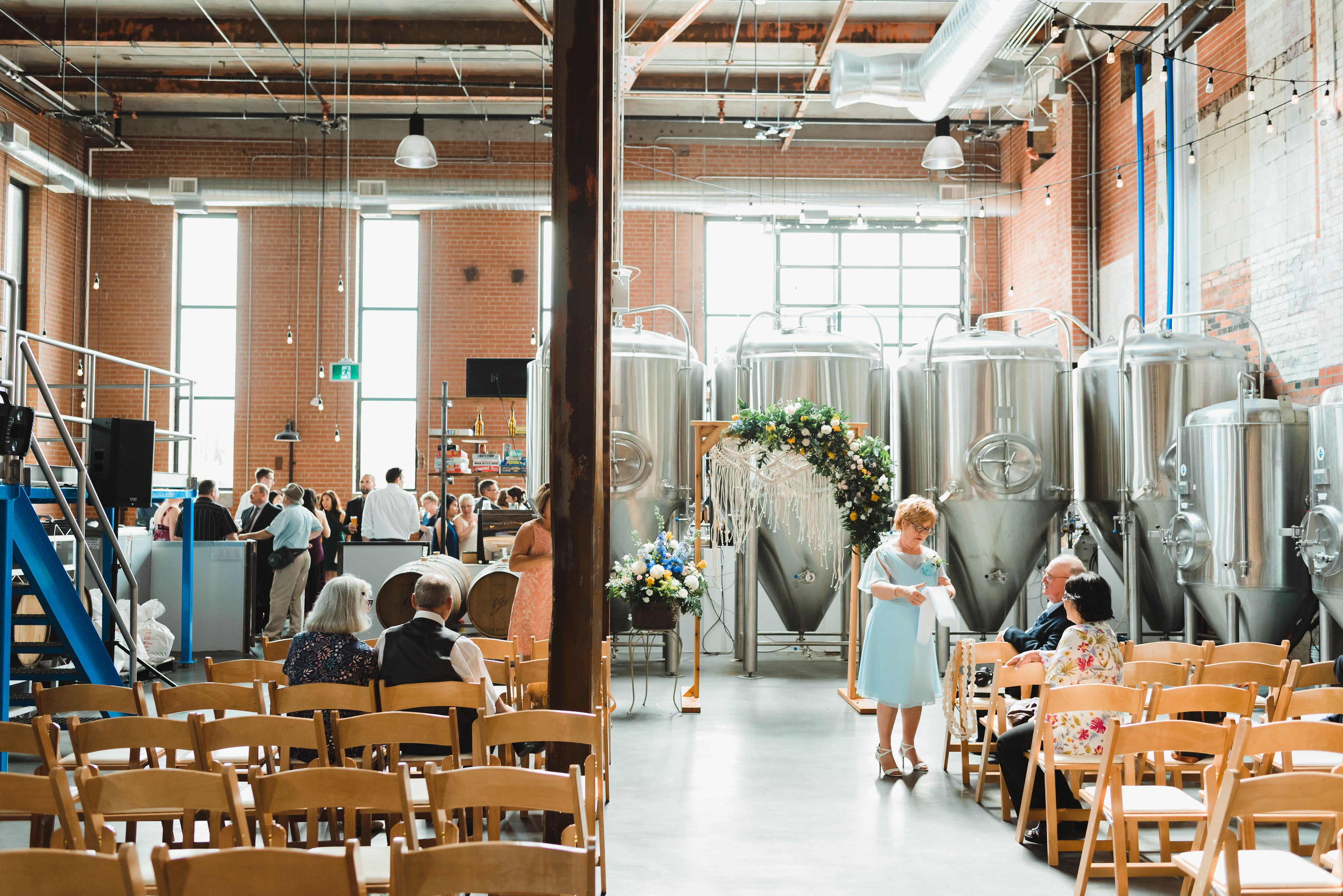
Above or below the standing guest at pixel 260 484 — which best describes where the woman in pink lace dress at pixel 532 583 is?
below

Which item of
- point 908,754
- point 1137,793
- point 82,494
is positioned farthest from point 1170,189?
point 82,494

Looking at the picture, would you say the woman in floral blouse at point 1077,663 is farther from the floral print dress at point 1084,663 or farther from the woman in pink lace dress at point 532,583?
the woman in pink lace dress at point 532,583

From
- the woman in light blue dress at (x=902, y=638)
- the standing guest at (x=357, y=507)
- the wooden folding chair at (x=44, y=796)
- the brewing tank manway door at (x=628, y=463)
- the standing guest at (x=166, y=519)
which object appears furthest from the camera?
the standing guest at (x=357, y=507)

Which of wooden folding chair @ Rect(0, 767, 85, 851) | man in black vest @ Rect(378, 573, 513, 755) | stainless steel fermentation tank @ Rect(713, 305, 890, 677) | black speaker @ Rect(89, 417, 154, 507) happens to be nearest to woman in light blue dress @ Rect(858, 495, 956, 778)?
man in black vest @ Rect(378, 573, 513, 755)

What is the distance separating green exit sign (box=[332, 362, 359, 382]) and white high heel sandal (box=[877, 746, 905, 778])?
390 inches

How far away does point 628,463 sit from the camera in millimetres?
9438

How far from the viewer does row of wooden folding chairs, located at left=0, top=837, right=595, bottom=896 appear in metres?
2.16

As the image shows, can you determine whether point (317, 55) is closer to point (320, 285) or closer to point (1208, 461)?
point (320, 285)

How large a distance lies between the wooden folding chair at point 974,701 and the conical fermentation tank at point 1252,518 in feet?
8.91

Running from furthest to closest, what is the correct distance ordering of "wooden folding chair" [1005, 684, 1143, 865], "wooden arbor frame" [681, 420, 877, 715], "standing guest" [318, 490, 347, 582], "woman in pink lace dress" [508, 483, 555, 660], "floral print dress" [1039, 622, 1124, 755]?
"standing guest" [318, 490, 347, 582] → "wooden arbor frame" [681, 420, 877, 715] → "woman in pink lace dress" [508, 483, 555, 660] → "floral print dress" [1039, 622, 1124, 755] → "wooden folding chair" [1005, 684, 1143, 865]

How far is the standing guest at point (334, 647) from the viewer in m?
4.46

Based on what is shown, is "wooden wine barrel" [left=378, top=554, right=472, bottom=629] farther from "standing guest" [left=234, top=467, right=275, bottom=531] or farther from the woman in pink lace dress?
"standing guest" [left=234, top=467, right=275, bottom=531]

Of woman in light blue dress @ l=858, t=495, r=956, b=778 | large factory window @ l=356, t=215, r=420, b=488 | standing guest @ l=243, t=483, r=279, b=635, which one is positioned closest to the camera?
woman in light blue dress @ l=858, t=495, r=956, b=778

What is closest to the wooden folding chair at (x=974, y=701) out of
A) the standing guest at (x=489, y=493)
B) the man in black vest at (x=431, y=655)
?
the man in black vest at (x=431, y=655)
